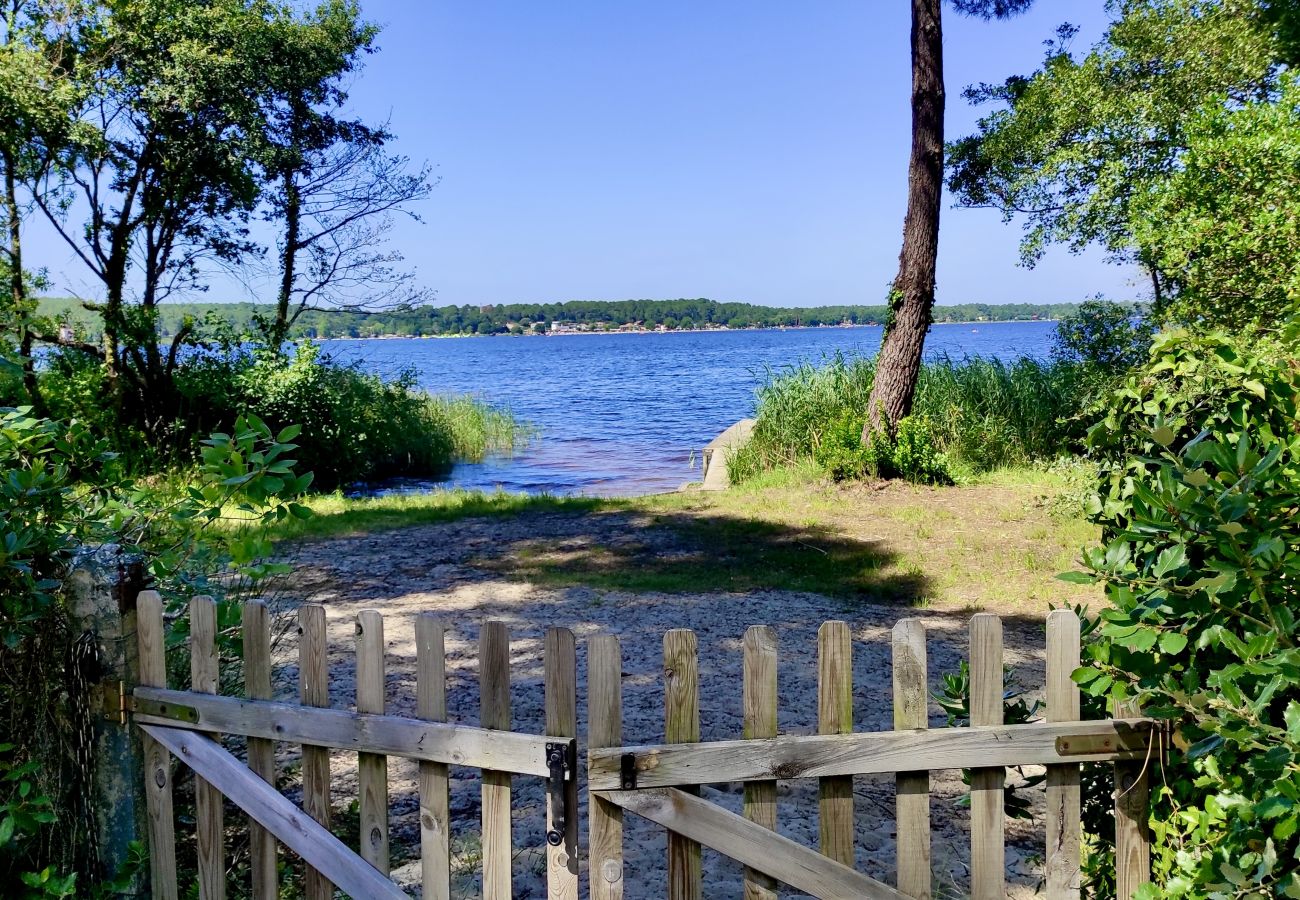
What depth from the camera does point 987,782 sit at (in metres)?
2.31

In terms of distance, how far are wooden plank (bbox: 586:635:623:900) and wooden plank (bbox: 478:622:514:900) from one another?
0.22 metres

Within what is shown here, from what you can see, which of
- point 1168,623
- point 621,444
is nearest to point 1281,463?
point 1168,623

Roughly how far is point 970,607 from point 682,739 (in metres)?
5.41

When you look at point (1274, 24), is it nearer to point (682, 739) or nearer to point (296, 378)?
point (682, 739)

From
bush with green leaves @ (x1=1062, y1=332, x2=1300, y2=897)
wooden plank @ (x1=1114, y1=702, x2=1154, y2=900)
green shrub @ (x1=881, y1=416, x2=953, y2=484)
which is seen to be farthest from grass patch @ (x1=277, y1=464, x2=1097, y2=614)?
bush with green leaves @ (x1=1062, y1=332, x2=1300, y2=897)

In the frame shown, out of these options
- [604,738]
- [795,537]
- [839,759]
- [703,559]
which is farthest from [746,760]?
[795,537]

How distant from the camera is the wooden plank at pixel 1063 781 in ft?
7.43

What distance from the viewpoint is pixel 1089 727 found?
2.27m

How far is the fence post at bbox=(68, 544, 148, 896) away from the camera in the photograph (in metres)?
2.74

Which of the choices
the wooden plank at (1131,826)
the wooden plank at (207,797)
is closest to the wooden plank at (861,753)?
the wooden plank at (1131,826)

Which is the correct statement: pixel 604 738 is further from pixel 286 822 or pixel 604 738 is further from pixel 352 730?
A: pixel 286 822

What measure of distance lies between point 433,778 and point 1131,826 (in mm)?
1748

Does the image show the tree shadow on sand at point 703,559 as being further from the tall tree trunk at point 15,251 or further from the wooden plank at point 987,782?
the tall tree trunk at point 15,251

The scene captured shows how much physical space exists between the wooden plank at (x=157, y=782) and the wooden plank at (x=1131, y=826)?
2600 millimetres
